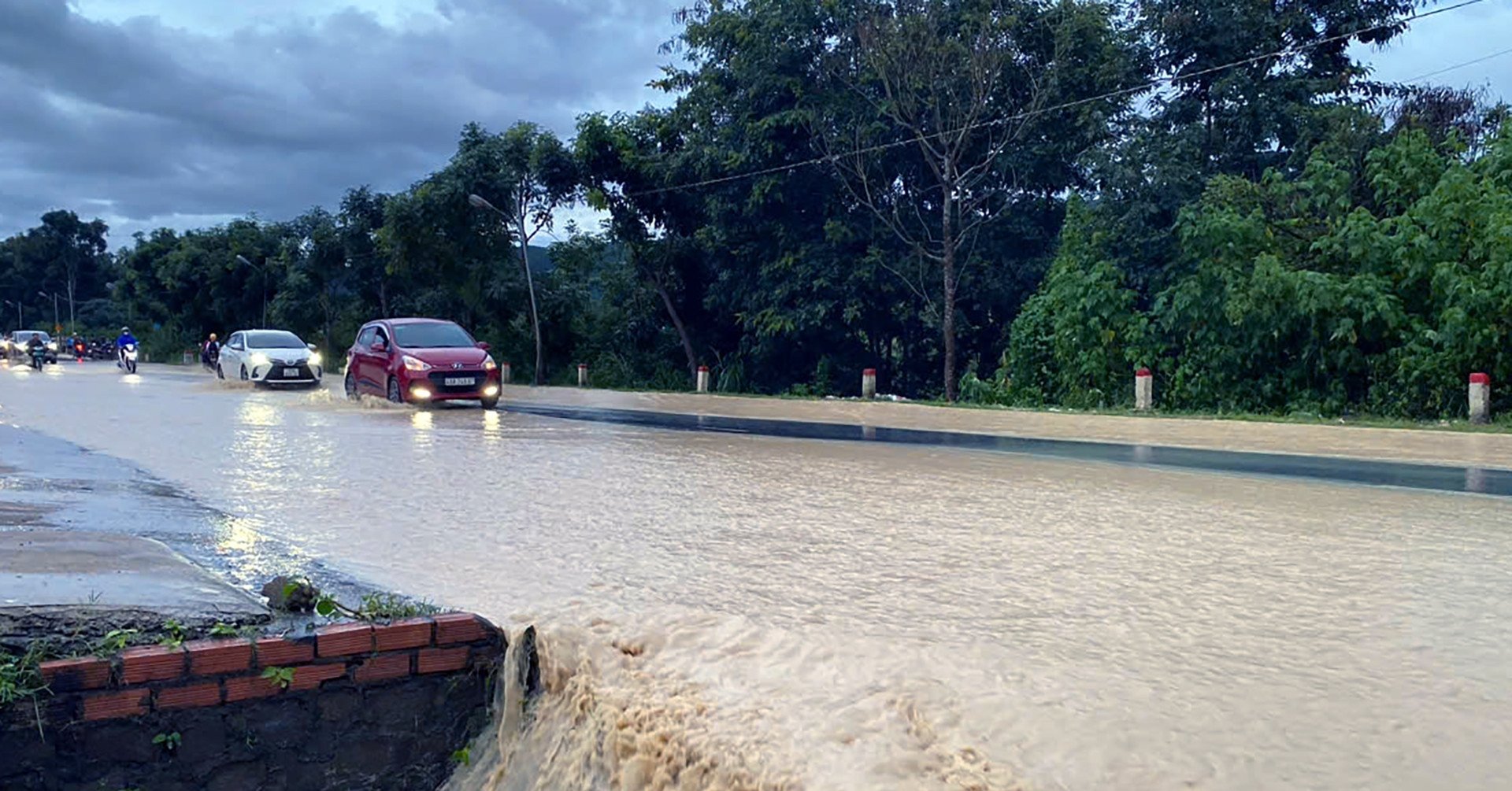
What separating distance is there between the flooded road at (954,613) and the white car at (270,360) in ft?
56.1

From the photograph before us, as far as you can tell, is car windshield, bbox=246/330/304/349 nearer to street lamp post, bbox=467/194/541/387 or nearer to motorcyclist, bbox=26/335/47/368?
street lamp post, bbox=467/194/541/387

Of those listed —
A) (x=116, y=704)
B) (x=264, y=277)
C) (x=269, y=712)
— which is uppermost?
(x=264, y=277)

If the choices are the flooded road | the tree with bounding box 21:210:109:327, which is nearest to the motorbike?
the flooded road

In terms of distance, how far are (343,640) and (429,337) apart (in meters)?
16.5

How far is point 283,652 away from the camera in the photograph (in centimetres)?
429

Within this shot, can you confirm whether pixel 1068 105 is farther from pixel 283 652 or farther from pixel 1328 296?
pixel 283 652

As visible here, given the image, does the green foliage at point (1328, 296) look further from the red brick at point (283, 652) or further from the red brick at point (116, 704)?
the red brick at point (116, 704)

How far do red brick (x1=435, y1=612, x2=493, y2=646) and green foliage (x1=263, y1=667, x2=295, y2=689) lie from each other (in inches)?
21.9

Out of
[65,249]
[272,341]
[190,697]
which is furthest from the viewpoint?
[65,249]

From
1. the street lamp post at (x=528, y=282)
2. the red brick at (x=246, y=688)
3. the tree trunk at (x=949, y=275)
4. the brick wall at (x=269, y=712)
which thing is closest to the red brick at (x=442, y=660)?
the brick wall at (x=269, y=712)

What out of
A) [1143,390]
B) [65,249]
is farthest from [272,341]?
[65,249]

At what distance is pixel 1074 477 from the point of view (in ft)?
34.1

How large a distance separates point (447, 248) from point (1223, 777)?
3356 cm

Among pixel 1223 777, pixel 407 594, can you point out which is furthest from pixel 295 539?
pixel 1223 777
